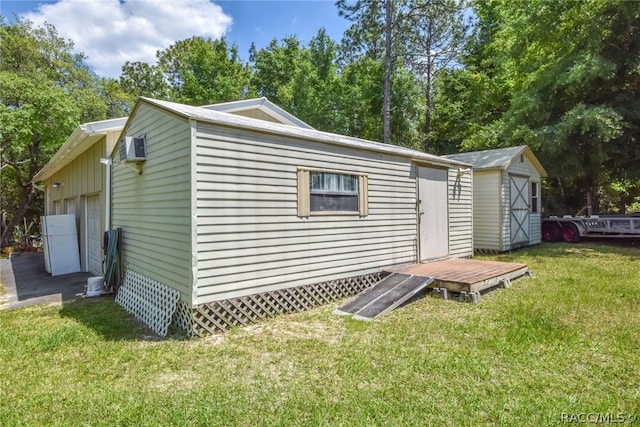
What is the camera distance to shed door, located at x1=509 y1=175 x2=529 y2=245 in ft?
36.5

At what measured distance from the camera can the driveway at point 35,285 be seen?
641cm

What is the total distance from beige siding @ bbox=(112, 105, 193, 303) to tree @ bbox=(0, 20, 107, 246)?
10.1 metres

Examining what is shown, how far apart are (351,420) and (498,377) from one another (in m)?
1.46

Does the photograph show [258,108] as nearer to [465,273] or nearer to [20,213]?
[465,273]

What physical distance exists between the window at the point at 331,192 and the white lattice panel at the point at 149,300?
2.10m

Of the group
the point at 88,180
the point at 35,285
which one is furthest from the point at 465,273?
the point at 35,285

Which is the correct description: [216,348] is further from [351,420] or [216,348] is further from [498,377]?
[498,377]

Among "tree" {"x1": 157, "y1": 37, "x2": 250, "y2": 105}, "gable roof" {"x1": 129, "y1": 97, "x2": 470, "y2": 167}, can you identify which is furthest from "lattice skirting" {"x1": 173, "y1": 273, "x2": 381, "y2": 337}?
"tree" {"x1": 157, "y1": 37, "x2": 250, "y2": 105}

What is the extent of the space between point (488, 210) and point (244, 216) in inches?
339

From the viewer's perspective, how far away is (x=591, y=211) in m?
15.2

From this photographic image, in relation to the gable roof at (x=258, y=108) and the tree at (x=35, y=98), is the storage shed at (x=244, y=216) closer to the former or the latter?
the gable roof at (x=258, y=108)

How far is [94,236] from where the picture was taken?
859 cm

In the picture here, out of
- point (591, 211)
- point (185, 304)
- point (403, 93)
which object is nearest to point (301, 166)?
point (185, 304)

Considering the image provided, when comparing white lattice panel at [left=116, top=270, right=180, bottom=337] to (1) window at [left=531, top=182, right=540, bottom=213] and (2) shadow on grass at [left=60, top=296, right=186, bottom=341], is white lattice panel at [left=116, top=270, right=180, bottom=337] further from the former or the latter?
(1) window at [left=531, top=182, right=540, bottom=213]
